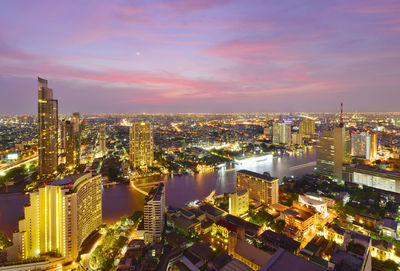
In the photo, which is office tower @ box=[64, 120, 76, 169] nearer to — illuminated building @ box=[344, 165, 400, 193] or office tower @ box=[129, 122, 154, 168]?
office tower @ box=[129, 122, 154, 168]

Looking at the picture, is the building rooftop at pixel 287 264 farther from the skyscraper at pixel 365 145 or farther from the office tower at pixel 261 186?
the skyscraper at pixel 365 145

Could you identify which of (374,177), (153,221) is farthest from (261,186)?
(374,177)

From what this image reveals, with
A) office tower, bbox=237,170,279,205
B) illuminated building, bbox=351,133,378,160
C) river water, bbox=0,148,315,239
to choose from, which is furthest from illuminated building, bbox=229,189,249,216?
illuminated building, bbox=351,133,378,160

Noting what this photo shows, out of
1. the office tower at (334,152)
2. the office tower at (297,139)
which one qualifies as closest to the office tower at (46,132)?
the office tower at (334,152)

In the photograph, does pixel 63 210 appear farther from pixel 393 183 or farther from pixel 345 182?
pixel 393 183

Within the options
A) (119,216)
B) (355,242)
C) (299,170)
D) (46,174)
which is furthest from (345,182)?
(46,174)
